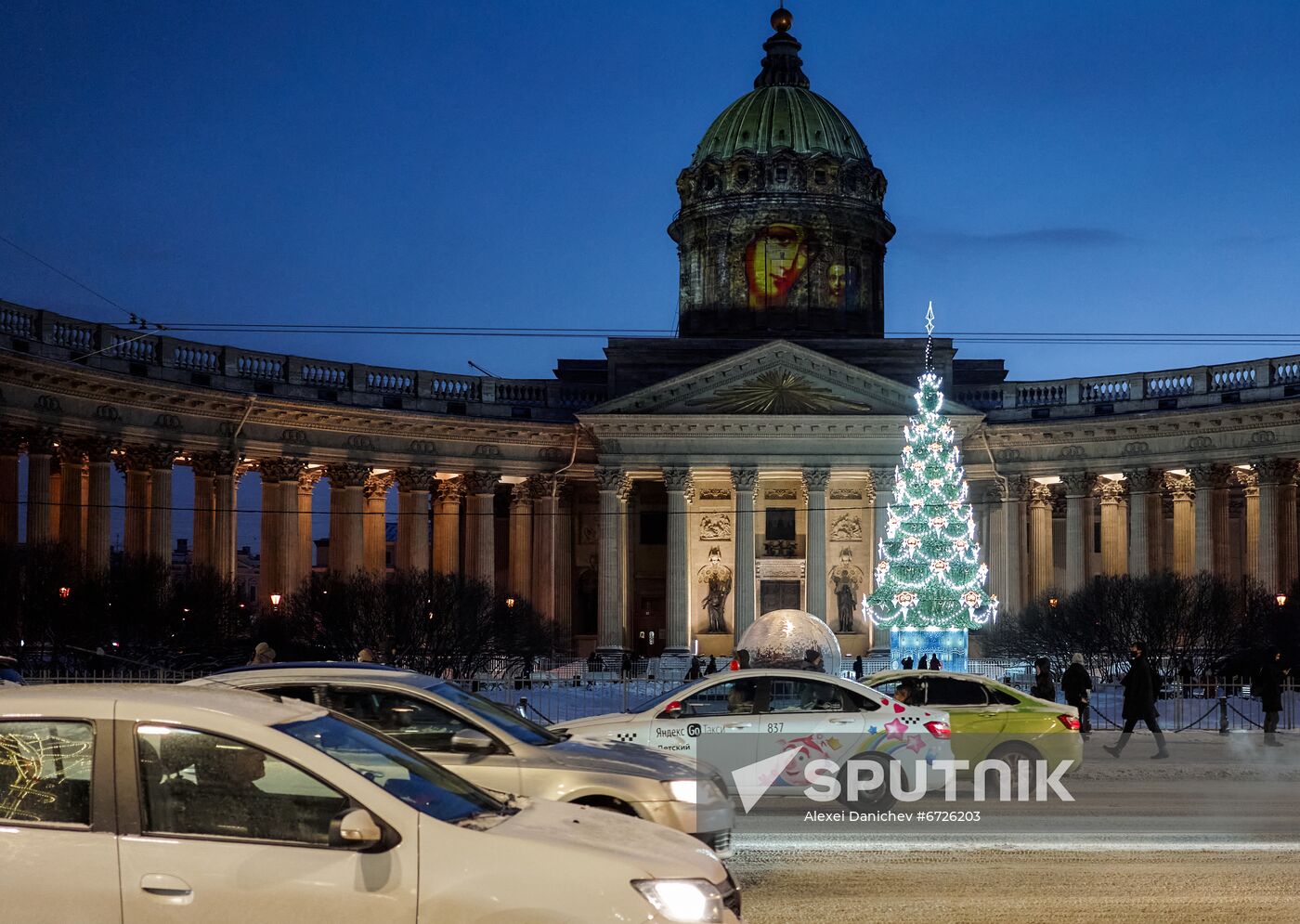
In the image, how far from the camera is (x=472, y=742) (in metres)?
14.5

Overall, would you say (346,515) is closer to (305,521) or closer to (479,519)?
(305,521)

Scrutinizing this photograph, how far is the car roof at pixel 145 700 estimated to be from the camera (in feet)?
28.8

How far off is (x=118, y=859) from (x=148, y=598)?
126 ft

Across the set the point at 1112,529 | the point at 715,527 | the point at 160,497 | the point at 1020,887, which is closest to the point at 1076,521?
the point at 1112,529

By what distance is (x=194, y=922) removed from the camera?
8156 millimetres

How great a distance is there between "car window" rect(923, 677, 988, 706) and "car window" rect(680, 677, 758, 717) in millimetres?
4294

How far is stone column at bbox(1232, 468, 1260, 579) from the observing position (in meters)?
63.7

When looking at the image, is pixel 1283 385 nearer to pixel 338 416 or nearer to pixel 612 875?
pixel 338 416

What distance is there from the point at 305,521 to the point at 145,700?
58931 mm

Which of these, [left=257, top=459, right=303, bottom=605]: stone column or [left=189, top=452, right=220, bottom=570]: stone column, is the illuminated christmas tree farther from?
[left=189, top=452, right=220, bottom=570]: stone column

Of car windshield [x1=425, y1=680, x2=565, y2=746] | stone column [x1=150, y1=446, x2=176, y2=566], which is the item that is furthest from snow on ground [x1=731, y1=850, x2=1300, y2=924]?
stone column [x1=150, y1=446, x2=176, y2=566]

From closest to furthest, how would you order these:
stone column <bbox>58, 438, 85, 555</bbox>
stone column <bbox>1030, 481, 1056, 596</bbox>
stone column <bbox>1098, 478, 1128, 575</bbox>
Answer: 1. stone column <bbox>58, 438, 85, 555</bbox>
2. stone column <bbox>1098, 478, 1128, 575</bbox>
3. stone column <bbox>1030, 481, 1056, 596</bbox>

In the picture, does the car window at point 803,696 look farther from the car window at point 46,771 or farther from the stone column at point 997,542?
the stone column at point 997,542

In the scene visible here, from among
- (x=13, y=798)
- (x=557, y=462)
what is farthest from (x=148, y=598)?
(x=13, y=798)
